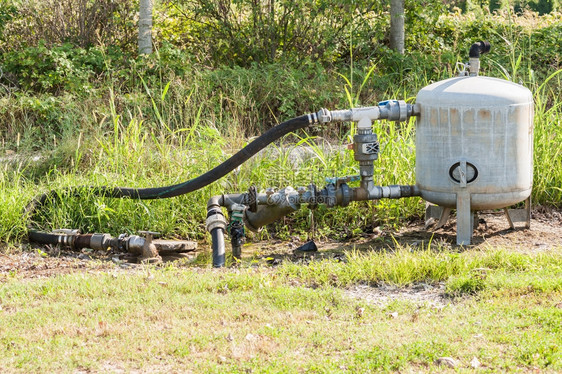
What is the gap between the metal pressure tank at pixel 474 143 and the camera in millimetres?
5636

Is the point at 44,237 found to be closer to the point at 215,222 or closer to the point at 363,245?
the point at 215,222

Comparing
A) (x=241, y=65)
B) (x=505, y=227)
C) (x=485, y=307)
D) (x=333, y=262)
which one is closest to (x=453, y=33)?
(x=241, y=65)

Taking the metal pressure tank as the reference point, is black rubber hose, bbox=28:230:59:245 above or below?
below

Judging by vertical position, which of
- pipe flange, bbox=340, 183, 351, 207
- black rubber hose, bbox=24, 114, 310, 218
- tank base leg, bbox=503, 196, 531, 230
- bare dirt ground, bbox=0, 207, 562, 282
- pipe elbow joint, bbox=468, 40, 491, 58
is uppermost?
pipe elbow joint, bbox=468, 40, 491, 58

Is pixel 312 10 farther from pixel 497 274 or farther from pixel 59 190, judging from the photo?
pixel 497 274

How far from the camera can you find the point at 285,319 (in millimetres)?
4199

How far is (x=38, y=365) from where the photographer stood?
3.64 meters

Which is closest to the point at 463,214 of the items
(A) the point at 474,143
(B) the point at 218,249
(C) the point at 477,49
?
(A) the point at 474,143

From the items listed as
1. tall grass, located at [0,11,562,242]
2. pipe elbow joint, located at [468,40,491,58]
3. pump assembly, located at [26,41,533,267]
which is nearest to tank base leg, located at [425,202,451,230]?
pump assembly, located at [26,41,533,267]

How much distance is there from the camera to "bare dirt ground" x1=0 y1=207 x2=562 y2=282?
5605 mm

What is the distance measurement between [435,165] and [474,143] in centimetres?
34

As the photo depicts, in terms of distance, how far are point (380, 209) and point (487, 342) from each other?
282cm

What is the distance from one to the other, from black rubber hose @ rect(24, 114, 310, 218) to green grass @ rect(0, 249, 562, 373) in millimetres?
981

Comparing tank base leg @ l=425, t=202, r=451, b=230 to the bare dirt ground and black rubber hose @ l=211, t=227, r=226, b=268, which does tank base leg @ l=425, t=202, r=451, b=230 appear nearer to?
the bare dirt ground
